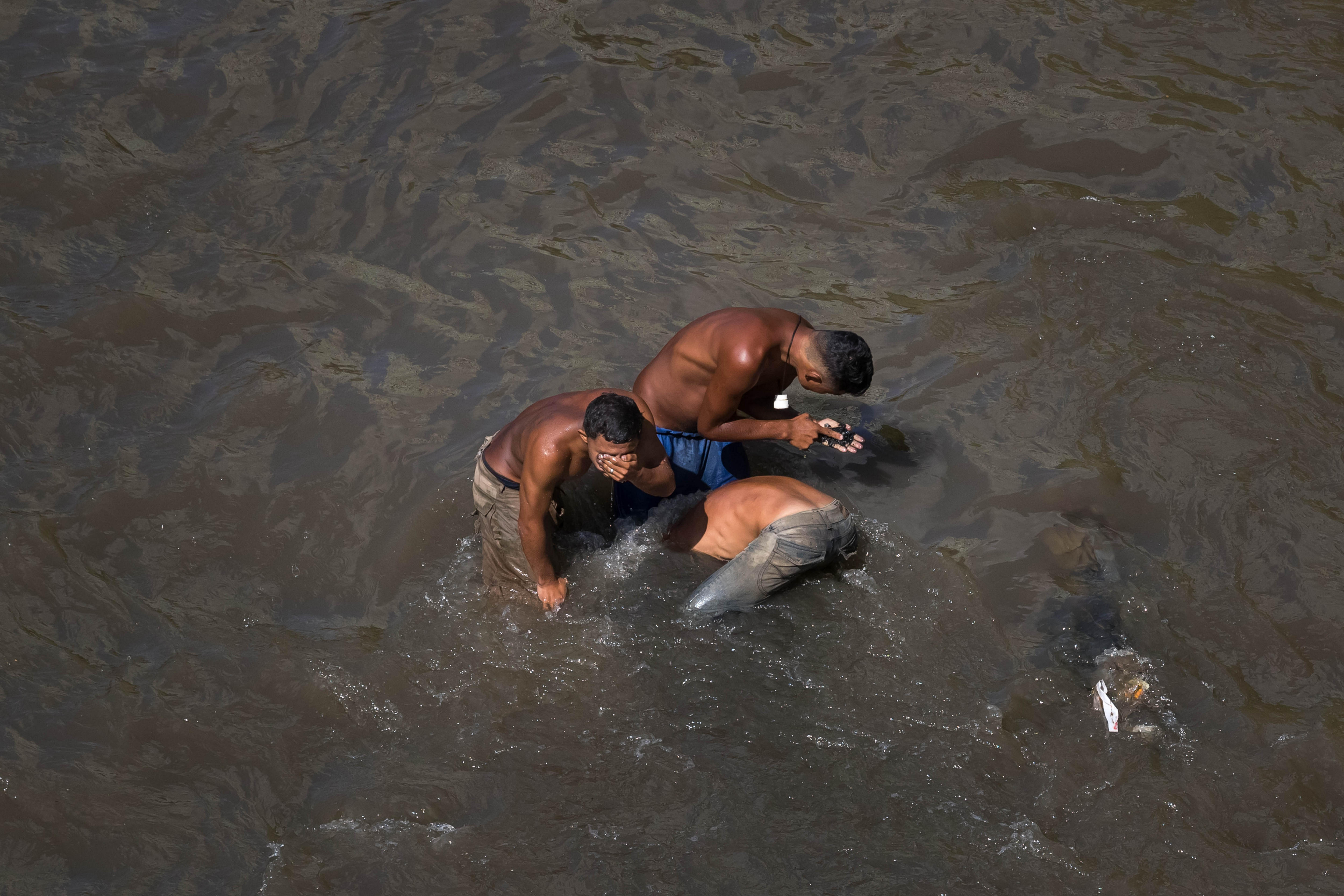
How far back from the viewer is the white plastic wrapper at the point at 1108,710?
13.2 ft

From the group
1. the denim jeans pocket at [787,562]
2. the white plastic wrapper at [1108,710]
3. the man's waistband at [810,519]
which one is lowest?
the white plastic wrapper at [1108,710]

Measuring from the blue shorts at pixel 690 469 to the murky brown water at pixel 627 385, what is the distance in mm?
180

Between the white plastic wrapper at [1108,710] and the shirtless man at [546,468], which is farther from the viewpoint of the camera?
the shirtless man at [546,468]

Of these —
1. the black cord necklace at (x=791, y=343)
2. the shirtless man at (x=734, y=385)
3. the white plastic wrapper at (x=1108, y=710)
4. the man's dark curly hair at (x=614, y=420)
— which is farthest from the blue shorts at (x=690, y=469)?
the white plastic wrapper at (x=1108, y=710)

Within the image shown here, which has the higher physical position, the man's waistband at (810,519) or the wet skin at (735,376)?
the wet skin at (735,376)

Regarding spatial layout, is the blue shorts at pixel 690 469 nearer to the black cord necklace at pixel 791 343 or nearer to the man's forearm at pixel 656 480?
the man's forearm at pixel 656 480

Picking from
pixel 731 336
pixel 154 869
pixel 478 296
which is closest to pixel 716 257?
pixel 478 296

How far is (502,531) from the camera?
473cm

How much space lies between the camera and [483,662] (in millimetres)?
4586

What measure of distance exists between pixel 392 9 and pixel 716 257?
4.08 metres

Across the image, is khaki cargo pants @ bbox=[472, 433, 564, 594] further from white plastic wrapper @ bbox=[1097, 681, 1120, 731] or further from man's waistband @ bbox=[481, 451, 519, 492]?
white plastic wrapper @ bbox=[1097, 681, 1120, 731]

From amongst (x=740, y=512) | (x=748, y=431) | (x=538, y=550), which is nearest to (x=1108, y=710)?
(x=740, y=512)

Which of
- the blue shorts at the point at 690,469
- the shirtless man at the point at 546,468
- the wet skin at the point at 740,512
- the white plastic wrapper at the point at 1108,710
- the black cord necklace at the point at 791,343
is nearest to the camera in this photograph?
the white plastic wrapper at the point at 1108,710

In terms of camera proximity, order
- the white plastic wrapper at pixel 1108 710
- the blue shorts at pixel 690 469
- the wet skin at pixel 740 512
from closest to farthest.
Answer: the white plastic wrapper at pixel 1108 710, the wet skin at pixel 740 512, the blue shorts at pixel 690 469
